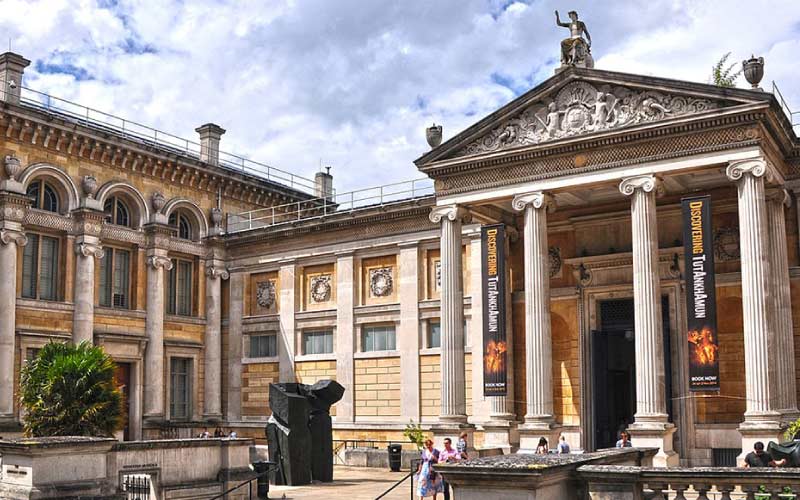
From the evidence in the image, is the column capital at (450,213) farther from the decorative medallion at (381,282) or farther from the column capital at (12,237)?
the column capital at (12,237)

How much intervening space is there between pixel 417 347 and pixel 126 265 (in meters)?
11.2

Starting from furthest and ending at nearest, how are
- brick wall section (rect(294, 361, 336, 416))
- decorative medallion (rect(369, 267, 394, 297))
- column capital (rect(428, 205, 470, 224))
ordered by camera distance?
brick wall section (rect(294, 361, 336, 416))
decorative medallion (rect(369, 267, 394, 297))
column capital (rect(428, 205, 470, 224))

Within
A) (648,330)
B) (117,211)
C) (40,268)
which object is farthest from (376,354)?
(40,268)

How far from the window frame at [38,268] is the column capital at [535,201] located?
15.9 metres

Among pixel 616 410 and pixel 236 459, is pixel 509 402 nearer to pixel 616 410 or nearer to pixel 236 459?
pixel 616 410

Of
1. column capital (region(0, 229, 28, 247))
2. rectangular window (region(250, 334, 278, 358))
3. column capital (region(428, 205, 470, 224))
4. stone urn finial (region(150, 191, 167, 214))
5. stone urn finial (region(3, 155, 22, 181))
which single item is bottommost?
rectangular window (region(250, 334, 278, 358))

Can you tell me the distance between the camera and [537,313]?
25703 mm

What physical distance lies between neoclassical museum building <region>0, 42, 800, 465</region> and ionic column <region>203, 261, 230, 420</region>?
0.09 meters

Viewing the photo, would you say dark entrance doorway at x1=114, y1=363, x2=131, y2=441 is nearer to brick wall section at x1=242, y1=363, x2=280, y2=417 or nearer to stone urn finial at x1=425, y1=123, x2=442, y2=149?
brick wall section at x1=242, y1=363, x2=280, y2=417

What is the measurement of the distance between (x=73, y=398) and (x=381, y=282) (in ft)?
42.2

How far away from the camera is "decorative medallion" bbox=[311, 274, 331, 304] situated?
34.6 meters

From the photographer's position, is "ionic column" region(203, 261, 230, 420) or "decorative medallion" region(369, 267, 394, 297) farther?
"ionic column" region(203, 261, 230, 420)

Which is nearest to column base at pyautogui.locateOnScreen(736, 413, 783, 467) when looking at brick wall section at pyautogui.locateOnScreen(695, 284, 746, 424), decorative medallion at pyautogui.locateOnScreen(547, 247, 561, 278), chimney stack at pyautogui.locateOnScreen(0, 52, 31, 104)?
brick wall section at pyautogui.locateOnScreen(695, 284, 746, 424)

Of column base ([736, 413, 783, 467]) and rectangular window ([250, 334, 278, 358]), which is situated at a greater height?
rectangular window ([250, 334, 278, 358])
